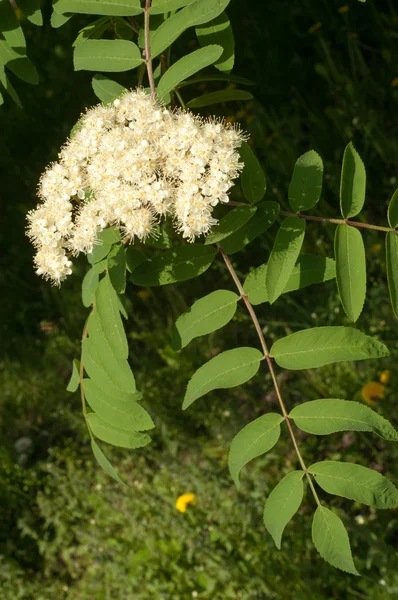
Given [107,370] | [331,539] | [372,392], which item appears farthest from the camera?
[372,392]

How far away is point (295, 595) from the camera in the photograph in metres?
2.26

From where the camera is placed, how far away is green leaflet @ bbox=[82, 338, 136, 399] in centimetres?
140

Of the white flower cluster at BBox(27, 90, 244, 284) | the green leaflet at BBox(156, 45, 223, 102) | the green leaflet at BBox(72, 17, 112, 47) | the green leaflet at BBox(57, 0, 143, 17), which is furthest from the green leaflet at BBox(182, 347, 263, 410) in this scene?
the green leaflet at BBox(72, 17, 112, 47)

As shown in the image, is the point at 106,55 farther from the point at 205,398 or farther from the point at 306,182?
the point at 205,398

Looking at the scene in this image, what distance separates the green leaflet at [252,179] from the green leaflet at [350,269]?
0.18 metres

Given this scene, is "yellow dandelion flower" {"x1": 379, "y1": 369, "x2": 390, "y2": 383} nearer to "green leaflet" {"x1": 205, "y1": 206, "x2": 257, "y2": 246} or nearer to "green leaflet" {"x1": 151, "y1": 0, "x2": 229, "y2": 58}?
"green leaflet" {"x1": 205, "y1": 206, "x2": 257, "y2": 246}

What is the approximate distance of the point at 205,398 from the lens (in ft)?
10.2

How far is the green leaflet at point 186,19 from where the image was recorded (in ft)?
4.50

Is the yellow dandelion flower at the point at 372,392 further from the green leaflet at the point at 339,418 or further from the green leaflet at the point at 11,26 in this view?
the green leaflet at the point at 11,26

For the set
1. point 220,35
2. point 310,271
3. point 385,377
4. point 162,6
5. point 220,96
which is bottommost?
point 385,377

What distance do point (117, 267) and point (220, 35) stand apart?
1.87 feet

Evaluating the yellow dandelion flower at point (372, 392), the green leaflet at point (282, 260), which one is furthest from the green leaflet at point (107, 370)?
the yellow dandelion flower at point (372, 392)

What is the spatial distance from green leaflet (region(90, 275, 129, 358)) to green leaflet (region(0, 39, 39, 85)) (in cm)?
67

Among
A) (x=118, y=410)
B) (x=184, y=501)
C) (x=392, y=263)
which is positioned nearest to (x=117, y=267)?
(x=118, y=410)
